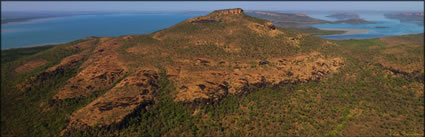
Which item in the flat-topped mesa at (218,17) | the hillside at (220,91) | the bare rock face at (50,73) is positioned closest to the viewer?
the hillside at (220,91)

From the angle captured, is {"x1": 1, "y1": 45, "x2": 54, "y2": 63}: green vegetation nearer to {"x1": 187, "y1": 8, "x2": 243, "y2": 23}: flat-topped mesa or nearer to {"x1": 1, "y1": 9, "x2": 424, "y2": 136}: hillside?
{"x1": 1, "y1": 9, "x2": 424, "y2": 136}: hillside

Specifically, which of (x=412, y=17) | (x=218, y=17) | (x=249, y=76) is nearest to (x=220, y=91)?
(x=249, y=76)

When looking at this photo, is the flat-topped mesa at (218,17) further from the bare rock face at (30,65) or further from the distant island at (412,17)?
the bare rock face at (30,65)

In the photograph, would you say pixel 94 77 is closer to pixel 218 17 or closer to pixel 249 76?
pixel 249 76

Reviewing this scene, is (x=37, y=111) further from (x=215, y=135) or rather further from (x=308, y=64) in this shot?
(x=308, y=64)

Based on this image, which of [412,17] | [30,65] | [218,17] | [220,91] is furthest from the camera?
[218,17]

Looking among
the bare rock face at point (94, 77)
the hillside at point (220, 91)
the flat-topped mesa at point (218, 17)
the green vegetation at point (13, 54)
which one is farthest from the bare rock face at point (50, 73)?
the green vegetation at point (13, 54)
